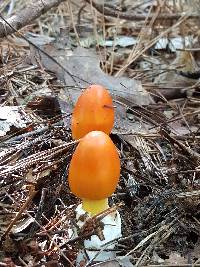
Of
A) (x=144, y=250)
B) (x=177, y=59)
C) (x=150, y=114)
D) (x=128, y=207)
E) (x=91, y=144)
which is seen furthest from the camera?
(x=177, y=59)

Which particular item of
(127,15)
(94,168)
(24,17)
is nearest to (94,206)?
(94,168)

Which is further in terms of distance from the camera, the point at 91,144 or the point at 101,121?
the point at 101,121

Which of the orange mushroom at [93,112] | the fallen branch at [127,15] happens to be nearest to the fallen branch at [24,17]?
the fallen branch at [127,15]

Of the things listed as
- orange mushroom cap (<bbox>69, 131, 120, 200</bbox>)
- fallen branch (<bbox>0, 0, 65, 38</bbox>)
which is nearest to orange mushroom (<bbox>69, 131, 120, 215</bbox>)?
orange mushroom cap (<bbox>69, 131, 120, 200</bbox>)

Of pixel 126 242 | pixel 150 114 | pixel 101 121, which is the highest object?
pixel 101 121

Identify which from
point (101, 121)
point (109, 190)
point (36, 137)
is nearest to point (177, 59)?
point (36, 137)

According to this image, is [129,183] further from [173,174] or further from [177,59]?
[177,59]

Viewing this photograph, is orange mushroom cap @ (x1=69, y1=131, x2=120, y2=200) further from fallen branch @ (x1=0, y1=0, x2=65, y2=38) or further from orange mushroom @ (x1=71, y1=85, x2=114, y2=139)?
fallen branch @ (x1=0, y1=0, x2=65, y2=38)

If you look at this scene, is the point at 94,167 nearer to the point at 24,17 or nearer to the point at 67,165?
the point at 67,165
